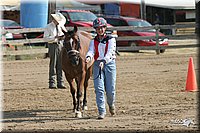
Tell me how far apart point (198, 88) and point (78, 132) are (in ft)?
19.7

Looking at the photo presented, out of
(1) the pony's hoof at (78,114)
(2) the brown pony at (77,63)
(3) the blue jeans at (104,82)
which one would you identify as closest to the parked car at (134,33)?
(2) the brown pony at (77,63)

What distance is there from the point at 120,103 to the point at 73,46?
2137 millimetres

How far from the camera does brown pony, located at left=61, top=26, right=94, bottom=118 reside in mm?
10977

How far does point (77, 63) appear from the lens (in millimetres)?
11055

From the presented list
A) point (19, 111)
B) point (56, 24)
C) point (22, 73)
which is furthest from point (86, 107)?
point (22, 73)

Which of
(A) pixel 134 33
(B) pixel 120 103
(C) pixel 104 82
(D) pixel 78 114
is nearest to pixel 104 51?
(C) pixel 104 82

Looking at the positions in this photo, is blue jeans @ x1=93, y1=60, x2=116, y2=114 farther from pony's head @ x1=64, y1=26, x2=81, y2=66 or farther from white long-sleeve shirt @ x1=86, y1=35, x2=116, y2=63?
pony's head @ x1=64, y1=26, x2=81, y2=66

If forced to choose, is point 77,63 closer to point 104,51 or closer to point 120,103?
point 104,51

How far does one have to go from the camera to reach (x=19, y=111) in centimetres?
1185

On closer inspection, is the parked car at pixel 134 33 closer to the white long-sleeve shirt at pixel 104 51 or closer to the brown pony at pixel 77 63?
the brown pony at pixel 77 63

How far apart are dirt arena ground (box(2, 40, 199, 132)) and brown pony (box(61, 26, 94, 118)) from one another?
34cm

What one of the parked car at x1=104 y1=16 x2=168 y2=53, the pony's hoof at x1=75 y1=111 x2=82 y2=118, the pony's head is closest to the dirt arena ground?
the pony's hoof at x1=75 y1=111 x2=82 y2=118

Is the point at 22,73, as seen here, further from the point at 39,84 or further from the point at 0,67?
the point at 39,84

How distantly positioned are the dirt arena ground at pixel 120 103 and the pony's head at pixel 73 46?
1.17 m
